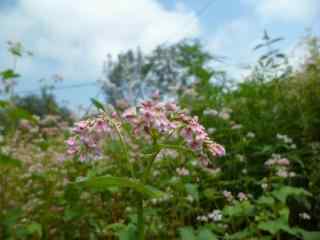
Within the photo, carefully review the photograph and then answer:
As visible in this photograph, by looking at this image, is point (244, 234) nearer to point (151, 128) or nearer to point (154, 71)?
point (151, 128)

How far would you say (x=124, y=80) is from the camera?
3223 mm

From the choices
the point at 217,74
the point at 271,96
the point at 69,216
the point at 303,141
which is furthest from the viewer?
the point at 217,74

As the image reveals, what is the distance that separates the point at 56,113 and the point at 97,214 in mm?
1915

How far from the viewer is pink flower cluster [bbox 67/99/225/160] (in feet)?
3.10

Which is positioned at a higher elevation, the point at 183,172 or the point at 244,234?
the point at 183,172

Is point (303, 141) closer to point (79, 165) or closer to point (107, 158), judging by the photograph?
point (107, 158)

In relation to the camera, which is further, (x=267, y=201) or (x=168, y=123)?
(x=267, y=201)

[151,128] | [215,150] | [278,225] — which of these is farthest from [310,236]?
[151,128]

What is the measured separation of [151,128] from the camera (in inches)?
37.7

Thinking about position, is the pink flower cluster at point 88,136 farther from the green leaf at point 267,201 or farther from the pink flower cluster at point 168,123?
the green leaf at point 267,201

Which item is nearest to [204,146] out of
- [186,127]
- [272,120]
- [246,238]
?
[186,127]

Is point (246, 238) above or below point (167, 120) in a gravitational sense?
below

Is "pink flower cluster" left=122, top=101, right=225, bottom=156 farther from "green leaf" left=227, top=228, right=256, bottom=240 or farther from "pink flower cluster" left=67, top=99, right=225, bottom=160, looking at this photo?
"green leaf" left=227, top=228, right=256, bottom=240

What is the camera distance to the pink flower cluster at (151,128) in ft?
3.10
